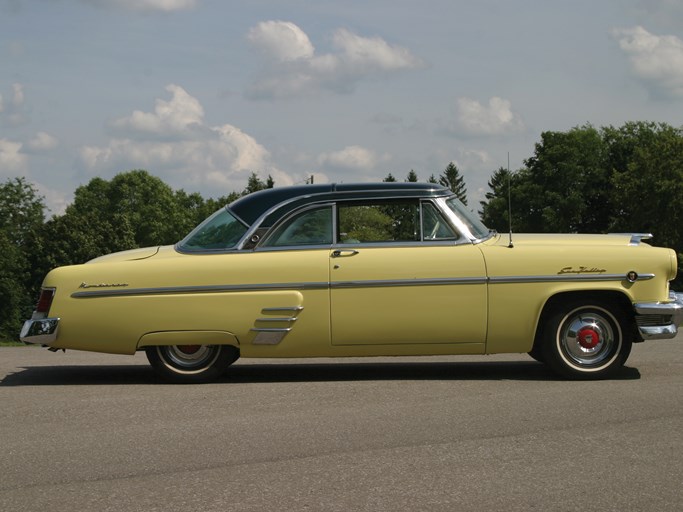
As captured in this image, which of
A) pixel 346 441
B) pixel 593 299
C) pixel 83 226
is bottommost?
pixel 346 441

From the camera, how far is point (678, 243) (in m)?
59.8

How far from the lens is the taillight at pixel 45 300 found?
8.95 meters

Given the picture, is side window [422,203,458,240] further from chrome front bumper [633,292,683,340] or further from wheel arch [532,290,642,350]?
chrome front bumper [633,292,683,340]

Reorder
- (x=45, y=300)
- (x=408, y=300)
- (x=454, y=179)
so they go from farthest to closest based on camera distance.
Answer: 1. (x=454, y=179)
2. (x=45, y=300)
3. (x=408, y=300)

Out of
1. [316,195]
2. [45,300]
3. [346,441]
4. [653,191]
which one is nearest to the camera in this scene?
[346,441]

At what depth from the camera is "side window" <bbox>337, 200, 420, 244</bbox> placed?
904cm

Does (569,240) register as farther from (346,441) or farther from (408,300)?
(346,441)

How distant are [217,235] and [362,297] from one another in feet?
4.83

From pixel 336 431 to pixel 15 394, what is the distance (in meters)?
3.24

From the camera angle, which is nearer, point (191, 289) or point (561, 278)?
point (561, 278)

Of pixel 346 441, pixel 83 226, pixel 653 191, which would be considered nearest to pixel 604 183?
pixel 653 191

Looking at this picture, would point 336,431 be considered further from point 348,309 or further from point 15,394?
point 15,394

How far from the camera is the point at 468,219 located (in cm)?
919

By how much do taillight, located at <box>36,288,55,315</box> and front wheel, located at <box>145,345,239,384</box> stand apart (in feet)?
3.11
